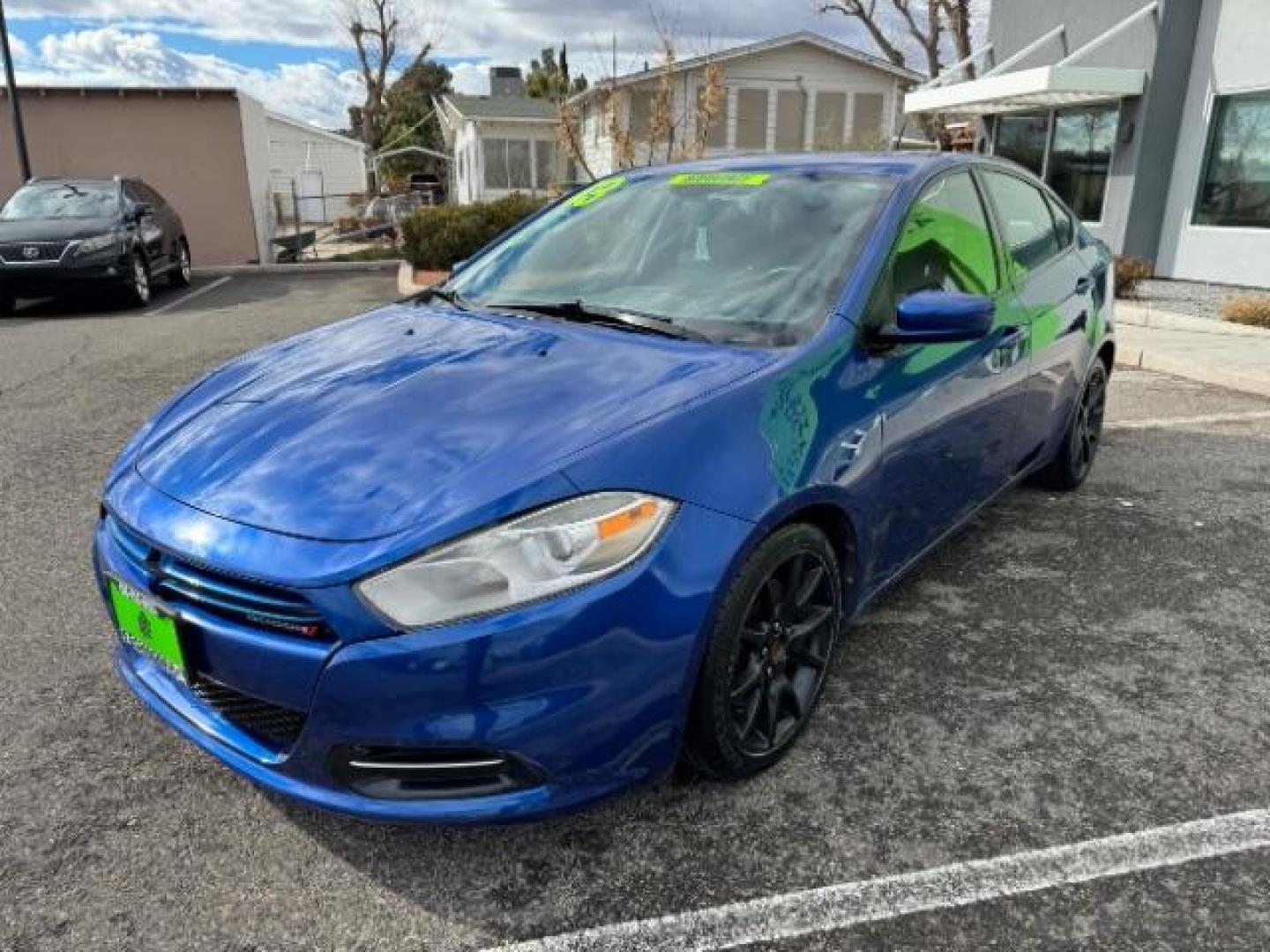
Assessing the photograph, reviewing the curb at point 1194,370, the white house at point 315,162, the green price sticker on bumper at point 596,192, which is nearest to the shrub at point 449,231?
the curb at point 1194,370

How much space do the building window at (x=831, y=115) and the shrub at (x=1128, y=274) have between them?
17188 millimetres

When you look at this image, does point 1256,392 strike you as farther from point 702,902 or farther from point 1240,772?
point 702,902

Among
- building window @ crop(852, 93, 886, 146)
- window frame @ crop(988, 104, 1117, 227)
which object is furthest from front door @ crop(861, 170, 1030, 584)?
building window @ crop(852, 93, 886, 146)

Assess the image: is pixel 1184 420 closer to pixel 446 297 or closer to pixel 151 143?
pixel 446 297

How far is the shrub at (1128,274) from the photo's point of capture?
10.4 metres

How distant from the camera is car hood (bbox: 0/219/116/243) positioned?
10.7 metres

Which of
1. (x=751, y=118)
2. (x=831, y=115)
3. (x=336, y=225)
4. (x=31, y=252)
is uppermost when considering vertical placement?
(x=831, y=115)

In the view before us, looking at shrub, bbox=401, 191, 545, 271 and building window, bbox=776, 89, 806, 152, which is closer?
shrub, bbox=401, 191, 545, 271

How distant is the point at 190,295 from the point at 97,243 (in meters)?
2.05

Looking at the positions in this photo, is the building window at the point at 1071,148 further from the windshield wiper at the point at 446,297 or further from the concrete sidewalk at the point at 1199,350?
the windshield wiper at the point at 446,297

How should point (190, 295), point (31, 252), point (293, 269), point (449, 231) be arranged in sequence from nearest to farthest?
1. point (31, 252)
2. point (449, 231)
3. point (190, 295)
4. point (293, 269)

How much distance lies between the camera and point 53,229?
1086 centimetres

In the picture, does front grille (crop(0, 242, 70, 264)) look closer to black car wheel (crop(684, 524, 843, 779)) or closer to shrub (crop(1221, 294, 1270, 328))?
black car wheel (crop(684, 524, 843, 779))

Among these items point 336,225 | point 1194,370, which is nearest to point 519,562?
point 1194,370
